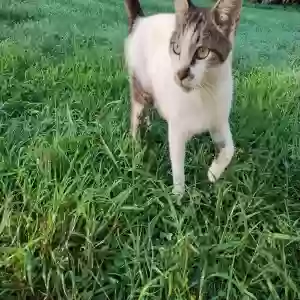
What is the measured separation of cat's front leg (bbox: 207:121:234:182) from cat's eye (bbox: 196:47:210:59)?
157 millimetres

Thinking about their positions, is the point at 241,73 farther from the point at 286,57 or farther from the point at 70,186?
the point at 70,186

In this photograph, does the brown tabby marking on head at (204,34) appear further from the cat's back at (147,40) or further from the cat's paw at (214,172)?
the cat's paw at (214,172)

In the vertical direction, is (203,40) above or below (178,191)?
above

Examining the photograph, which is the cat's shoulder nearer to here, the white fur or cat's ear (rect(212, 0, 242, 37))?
the white fur

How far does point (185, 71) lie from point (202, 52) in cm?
4

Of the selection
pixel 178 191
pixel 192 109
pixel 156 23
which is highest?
pixel 156 23

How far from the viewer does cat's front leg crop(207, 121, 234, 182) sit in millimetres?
1177

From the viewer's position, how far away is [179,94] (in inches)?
43.8

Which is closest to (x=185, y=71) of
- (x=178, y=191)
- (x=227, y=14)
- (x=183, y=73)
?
(x=183, y=73)

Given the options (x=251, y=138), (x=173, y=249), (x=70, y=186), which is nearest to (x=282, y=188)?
(x=251, y=138)

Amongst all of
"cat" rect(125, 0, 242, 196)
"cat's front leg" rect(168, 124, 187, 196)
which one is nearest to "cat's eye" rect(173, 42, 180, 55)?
"cat" rect(125, 0, 242, 196)

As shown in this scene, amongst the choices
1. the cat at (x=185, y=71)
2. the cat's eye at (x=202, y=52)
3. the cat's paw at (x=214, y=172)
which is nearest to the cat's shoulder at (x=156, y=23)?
the cat at (x=185, y=71)

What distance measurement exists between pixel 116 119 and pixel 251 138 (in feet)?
0.96

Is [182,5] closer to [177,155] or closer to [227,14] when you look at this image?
[227,14]
